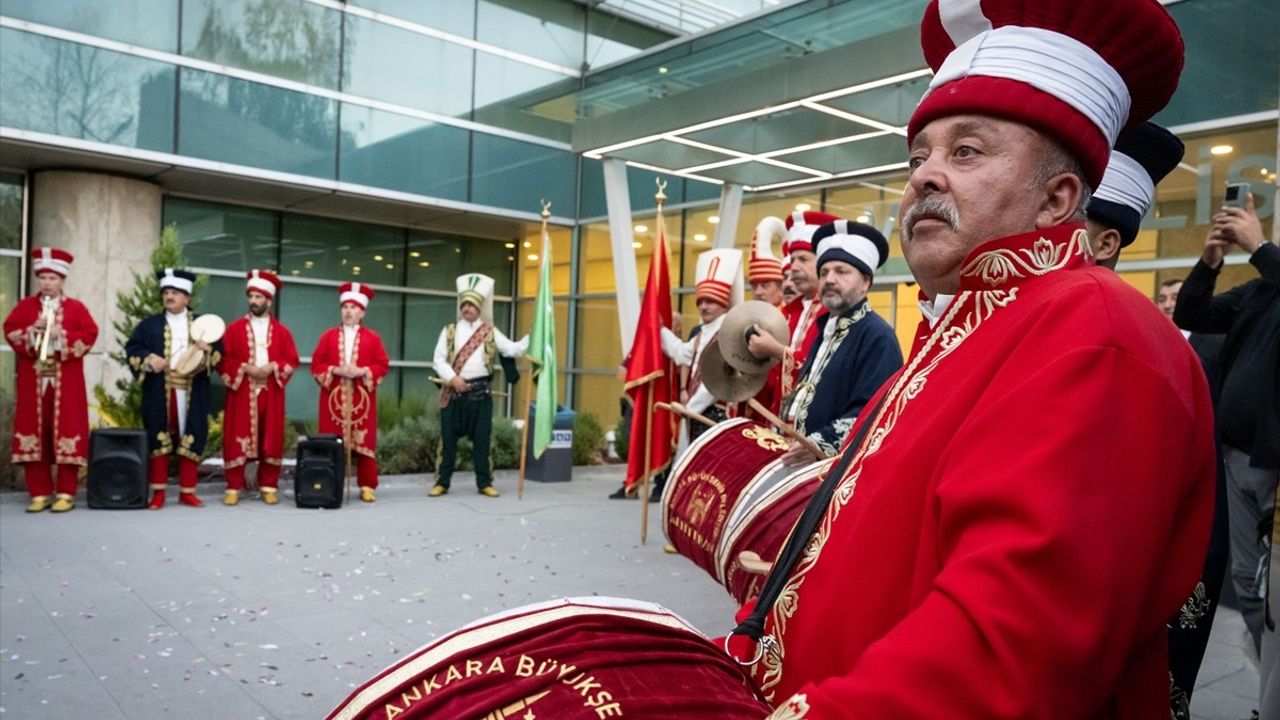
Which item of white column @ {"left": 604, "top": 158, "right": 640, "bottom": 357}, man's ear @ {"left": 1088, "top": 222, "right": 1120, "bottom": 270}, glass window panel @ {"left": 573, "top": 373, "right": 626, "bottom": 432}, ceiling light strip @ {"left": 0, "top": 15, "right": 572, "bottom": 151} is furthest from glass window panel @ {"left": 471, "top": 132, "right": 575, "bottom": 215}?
man's ear @ {"left": 1088, "top": 222, "right": 1120, "bottom": 270}

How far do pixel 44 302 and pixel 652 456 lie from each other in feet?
17.6

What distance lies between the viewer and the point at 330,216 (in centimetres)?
1438

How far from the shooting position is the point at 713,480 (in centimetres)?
303

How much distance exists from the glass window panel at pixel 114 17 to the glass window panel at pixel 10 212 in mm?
2151

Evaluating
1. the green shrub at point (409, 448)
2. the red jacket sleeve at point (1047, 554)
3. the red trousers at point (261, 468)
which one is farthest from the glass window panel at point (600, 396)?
the red jacket sleeve at point (1047, 554)

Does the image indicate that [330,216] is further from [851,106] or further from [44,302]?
[851,106]

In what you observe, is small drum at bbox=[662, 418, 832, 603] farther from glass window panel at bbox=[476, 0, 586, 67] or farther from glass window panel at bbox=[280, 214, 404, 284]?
glass window panel at bbox=[476, 0, 586, 67]

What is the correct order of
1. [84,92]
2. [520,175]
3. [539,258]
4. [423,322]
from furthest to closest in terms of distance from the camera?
[539,258] < [423,322] < [520,175] < [84,92]

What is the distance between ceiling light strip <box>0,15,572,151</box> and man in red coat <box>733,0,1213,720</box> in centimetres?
1230

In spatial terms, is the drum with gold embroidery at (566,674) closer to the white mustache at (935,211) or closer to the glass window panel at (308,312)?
the white mustache at (935,211)

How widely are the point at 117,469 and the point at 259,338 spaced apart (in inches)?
65.7

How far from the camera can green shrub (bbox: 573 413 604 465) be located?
12.3 metres

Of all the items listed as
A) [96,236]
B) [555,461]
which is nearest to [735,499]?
[555,461]

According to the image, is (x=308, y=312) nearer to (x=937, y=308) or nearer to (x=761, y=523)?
(x=761, y=523)
